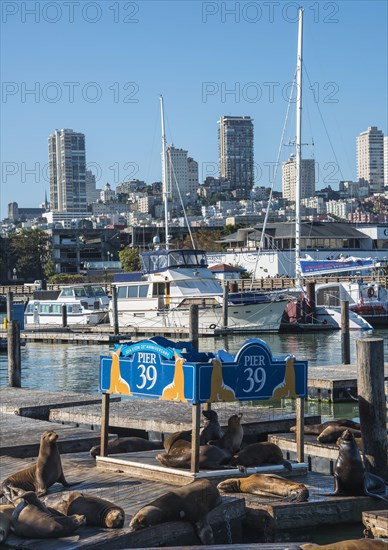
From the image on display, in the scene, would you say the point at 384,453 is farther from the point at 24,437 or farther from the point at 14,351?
the point at 14,351

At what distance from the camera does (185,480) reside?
451 inches

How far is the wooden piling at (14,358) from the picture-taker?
22.1 meters

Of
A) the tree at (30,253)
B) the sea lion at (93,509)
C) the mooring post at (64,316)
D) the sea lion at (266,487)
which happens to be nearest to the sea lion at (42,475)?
the sea lion at (93,509)

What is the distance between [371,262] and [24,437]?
46613 mm

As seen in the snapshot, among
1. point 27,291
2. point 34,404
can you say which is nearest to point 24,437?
point 34,404

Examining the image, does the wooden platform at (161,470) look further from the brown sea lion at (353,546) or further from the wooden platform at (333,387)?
the wooden platform at (333,387)

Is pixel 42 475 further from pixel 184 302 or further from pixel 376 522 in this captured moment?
pixel 184 302

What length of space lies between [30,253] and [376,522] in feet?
345

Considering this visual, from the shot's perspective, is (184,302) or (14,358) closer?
(14,358)

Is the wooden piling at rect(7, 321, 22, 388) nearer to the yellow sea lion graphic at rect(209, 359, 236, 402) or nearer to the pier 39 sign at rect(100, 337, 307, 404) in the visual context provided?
the pier 39 sign at rect(100, 337, 307, 404)

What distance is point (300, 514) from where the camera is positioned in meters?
11.2

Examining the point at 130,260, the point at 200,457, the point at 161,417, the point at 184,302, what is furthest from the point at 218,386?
the point at 130,260

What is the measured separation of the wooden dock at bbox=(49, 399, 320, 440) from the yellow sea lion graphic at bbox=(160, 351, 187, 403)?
3.54 meters

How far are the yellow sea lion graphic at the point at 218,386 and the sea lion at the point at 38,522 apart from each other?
237cm
